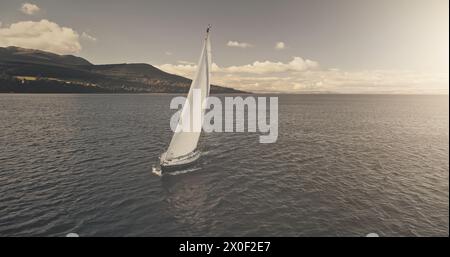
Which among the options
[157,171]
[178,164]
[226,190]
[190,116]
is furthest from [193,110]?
[226,190]

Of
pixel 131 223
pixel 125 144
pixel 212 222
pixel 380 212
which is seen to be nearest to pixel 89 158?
pixel 125 144

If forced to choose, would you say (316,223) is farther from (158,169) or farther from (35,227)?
(35,227)

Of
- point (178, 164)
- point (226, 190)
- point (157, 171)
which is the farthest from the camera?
point (178, 164)

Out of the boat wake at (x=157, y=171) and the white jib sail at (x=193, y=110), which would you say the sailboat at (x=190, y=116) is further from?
the boat wake at (x=157, y=171)

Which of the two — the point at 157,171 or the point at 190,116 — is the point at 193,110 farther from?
the point at 157,171

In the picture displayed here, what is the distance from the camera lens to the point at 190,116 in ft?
145

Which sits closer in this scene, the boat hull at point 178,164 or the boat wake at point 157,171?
the boat wake at point 157,171

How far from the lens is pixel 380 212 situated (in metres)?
32.1

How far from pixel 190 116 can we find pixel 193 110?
1188 mm

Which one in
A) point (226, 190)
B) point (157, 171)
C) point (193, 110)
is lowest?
point (226, 190)

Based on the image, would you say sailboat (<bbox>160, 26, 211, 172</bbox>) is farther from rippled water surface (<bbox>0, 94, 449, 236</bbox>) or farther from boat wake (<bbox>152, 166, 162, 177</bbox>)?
rippled water surface (<bbox>0, 94, 449, 236</bbox>)

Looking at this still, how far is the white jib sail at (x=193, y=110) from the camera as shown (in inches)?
1686

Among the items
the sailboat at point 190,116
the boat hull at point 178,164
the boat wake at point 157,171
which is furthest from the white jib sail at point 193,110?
the boat wake at point 157,171
